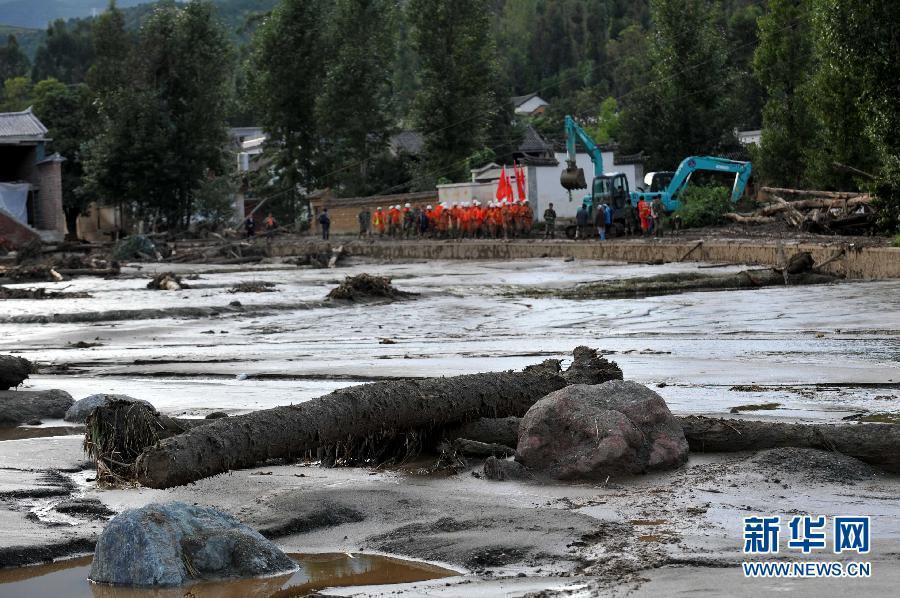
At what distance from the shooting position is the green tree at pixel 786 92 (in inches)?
1590

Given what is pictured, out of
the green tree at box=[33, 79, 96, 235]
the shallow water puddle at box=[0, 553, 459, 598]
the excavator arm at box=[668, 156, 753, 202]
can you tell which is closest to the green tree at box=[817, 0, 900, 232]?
the excavator arm at box=[668, 156, 753, 202]

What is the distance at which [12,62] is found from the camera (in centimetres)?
14675

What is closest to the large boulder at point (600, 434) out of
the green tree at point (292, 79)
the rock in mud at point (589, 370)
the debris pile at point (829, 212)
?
the rock in mud at point (589, 370)

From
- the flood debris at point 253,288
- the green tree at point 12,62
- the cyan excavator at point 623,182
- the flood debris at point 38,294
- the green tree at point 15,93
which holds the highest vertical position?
the green tree at point 12,62

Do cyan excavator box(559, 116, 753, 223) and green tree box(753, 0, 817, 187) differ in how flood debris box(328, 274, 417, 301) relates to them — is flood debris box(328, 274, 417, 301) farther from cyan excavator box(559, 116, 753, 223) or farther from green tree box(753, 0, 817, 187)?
green tree box(753, 0, 817, 187)

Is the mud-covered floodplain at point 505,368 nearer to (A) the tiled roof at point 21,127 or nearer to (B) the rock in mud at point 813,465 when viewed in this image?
(B) the rock in mud at point 813,465

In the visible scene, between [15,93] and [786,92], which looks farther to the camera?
[15,93]

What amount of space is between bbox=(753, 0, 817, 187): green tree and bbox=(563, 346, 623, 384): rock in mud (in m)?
33.2

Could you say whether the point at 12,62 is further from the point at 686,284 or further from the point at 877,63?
the point at 686,284

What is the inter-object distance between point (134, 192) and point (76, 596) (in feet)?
191

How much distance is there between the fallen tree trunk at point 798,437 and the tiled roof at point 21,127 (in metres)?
53.7

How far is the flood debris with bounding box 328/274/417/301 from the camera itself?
892 inches

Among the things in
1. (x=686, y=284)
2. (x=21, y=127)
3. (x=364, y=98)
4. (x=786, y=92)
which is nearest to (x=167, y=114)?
(x=21, y=127)

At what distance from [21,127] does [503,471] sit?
55.6 meters
